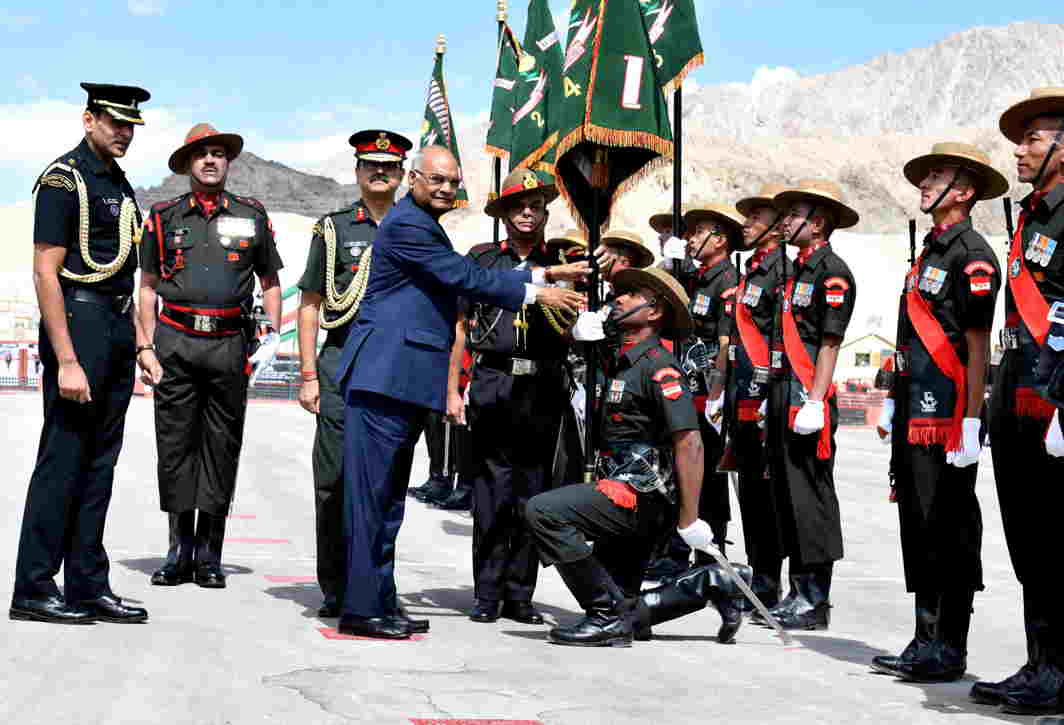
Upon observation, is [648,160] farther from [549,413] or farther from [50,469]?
[50,469]

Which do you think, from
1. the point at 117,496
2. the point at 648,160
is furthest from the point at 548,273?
the point at 117,496

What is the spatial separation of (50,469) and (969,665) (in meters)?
4.32

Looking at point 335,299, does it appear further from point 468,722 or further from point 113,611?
point 468,722

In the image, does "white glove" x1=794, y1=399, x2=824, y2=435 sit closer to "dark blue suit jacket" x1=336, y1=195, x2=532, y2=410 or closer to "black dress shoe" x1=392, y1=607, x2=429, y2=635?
"dark blue suit jacket" x1=336, y1=195, x2=532, y2=410

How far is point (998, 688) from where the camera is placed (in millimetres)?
5484

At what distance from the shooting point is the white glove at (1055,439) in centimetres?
498

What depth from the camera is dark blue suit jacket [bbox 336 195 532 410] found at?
6.63 meters

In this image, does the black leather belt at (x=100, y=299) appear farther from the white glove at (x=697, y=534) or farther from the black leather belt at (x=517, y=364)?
the white glove at (x=697, y=534)

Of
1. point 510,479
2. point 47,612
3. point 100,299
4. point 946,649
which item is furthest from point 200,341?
point 946,649

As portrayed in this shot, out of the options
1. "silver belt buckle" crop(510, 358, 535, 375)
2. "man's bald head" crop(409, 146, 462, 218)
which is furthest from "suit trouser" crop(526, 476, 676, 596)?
"man's bald head" crop(409, 146, 462, 218)

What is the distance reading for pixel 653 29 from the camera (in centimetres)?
930

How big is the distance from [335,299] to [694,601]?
2.50m

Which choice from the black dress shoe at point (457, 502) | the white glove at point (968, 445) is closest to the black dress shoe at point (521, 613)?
the white glove at point (968, 445)

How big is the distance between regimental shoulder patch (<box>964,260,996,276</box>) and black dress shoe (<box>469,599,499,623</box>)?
2.85 meters
